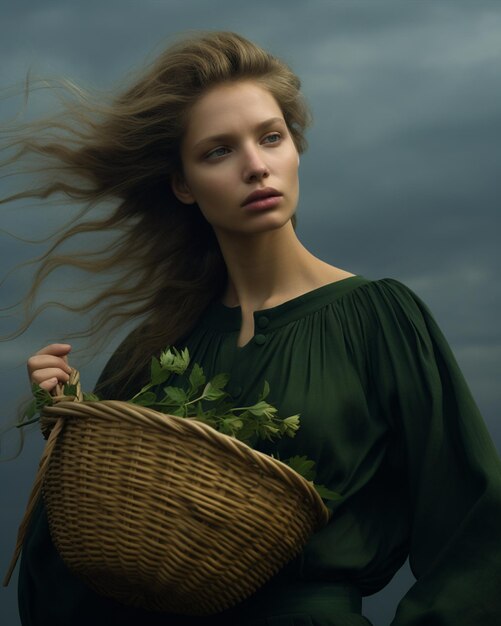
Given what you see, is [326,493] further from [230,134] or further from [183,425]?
[230,134]

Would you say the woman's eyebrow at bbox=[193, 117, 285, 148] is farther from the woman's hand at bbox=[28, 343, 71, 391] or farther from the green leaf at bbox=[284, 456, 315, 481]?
the green leaf at bbox=[284, 456, 315, 481]

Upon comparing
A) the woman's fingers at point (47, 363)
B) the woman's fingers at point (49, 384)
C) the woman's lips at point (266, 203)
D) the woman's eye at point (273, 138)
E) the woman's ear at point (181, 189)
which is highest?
the woman's eye at point (273, 138)

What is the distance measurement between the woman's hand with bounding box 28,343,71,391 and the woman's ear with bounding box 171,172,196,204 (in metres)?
0.71

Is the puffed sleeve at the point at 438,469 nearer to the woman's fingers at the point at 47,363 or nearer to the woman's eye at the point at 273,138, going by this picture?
the woman's eye at the point at 273,138

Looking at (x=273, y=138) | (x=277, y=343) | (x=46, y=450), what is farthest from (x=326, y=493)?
(x=273, y=138)

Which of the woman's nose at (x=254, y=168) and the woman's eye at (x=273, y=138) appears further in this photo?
the woman's eye at (x=273, y=138)

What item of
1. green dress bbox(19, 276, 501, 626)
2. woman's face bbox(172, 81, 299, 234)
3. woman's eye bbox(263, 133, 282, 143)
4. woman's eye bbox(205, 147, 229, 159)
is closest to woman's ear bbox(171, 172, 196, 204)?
woman's face bbox(172, 81, 299, 234)

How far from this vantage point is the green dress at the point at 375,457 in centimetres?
328

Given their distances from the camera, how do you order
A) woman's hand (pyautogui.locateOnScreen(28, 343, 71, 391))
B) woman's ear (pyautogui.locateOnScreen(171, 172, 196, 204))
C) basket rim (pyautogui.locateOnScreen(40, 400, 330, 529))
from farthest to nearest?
woman's ear (pyautogui.locateOnScreen(171, 172, 196, 204)) → woman's hand (pyautogui.locateOnScreen(28, 343, 71, 391)) → basket rim (pyautogui.locateOnScreen(40, 400, 330, 529))

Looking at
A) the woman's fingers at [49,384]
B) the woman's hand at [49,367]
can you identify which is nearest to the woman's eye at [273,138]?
the woman's hand at [49,367]

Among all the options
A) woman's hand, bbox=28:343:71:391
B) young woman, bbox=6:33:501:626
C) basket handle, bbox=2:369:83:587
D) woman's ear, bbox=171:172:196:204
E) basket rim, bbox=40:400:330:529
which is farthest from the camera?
woman's ear, bbox=171:172:196:204

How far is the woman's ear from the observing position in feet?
13.2

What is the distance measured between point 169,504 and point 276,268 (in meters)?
1.09

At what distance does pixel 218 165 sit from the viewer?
3732 millimetres
